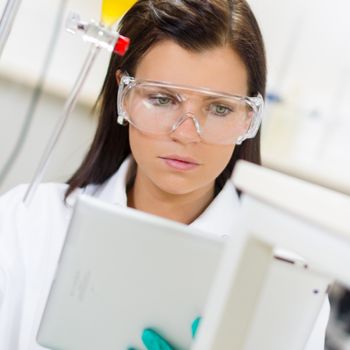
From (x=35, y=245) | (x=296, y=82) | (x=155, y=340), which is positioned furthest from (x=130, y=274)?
(x=296, y=82)

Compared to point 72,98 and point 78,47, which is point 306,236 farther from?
point 78,47

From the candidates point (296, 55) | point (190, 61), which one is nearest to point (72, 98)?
point (190, 61)

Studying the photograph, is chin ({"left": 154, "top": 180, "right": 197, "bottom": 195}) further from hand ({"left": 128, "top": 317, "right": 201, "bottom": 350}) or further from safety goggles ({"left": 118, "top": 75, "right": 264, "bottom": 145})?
hand ({"left": 128, "top": 317, "right": 201, "bottom": 350})

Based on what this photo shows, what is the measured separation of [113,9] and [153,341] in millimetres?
483

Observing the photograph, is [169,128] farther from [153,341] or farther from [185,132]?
[153,341]

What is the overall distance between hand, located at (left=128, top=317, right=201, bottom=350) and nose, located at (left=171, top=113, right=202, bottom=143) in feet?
1.19

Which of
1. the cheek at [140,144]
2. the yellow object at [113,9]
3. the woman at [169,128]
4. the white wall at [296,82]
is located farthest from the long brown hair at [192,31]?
the white wall at [296,82]

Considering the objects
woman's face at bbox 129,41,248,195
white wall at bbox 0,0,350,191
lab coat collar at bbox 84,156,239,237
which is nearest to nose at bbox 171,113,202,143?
woman's face at bbox 129,41,248,195

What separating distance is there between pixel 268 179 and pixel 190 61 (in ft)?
1.99

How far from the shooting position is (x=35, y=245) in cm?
116

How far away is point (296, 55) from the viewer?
2043 mm

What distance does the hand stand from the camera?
75cm

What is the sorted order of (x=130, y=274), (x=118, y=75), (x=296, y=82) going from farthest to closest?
(x=296, y=82)
(x=118, y=75)
(x=130, y=274)

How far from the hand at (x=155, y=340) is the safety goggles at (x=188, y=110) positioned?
0.38 metres
